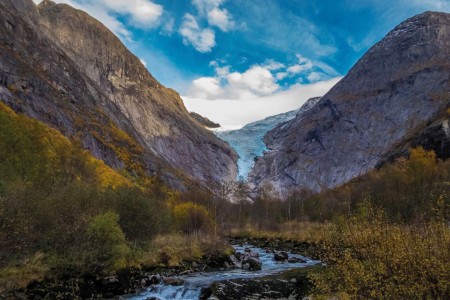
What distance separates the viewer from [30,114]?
9594 cm

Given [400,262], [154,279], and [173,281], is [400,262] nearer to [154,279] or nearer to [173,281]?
[173,281]

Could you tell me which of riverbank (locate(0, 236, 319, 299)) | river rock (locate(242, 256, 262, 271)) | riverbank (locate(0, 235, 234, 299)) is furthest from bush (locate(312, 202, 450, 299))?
river rock (locate(242, 256, 262, 271))

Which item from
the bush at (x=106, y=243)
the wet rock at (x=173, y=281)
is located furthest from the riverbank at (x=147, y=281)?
the bush at (x=106, y=243)

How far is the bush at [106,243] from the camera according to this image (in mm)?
27578

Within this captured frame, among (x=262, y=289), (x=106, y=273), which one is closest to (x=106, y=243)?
(x=106, y=273)

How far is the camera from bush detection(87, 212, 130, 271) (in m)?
27.6

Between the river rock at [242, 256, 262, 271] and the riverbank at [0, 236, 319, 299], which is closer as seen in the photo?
the riverbank at [0, 236, 319, 299]

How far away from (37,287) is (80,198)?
29.5ft

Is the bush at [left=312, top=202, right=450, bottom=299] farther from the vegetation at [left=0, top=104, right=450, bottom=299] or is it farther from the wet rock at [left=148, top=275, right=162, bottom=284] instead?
the wet rock at [left=148, top=275, right=162, bottom=284]

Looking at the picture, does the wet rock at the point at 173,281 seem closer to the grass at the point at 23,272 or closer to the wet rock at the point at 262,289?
the wet rock at the point at 262,289

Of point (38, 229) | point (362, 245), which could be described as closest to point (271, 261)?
point (38, 229)

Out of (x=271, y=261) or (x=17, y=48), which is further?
(x=17, y=48)

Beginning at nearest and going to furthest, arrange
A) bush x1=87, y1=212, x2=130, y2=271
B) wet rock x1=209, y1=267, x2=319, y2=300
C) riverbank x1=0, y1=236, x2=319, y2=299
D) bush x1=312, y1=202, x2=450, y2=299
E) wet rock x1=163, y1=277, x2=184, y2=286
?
bush x1=312, y1=202, x2=450, y2=299 → riverbank x1=0, y1=236, x2=319, y2=299 → wet rock x1=209, y1=267, x2=319, y2=300 → bush x1=87, y1=212, x2=130, y2=271 → wet rock x1=163, y1=277, x2=184, y2=286

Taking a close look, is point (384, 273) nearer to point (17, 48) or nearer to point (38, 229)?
point (38, 229)
